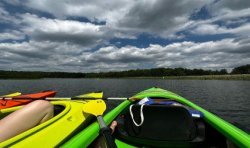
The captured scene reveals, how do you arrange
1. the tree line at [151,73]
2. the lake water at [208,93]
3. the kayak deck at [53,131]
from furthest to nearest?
the tree line at [151,73] → the lake water at [208,93] → the kayak deck at [53,131]

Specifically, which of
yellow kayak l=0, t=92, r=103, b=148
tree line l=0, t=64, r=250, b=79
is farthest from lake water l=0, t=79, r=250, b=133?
tree line l=0, t=64, r=250, b=79

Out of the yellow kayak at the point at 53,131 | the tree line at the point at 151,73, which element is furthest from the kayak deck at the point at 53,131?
the tree line at the point at 151,73

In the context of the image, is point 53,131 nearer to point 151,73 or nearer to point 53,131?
point 53,131

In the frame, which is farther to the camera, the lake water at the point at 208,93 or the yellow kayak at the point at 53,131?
the lake water at the point at 208,93

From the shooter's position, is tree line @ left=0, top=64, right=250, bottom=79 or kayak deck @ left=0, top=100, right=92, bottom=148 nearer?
kayak deck @ left=0, top=100, right=92, bottom=148

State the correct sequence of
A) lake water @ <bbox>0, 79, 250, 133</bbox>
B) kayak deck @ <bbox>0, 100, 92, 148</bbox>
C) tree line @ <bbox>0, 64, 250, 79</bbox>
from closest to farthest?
1. kayak deck @ <bbox>0, 100, 92, 148</bbox>
2. lake water @ <bbox>0, 79, 250, 133</bbox>
3. tree line @ <bbox>0, 64, 250, 79</bbox>

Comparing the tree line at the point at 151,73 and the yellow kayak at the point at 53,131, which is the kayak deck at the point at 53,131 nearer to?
the yellow kayak at the point at 53,131

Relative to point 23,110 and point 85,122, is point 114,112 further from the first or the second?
point 23,110

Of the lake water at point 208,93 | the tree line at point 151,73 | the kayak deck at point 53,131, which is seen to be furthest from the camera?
the tree line at point 151,73

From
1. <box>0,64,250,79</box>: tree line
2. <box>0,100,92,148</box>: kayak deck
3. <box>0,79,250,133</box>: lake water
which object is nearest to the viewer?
<box>0,100,92,148</box>: kayak deck

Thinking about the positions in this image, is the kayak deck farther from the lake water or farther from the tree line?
the tree line

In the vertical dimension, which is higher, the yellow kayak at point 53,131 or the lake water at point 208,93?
the yellow kayak at point 53,131

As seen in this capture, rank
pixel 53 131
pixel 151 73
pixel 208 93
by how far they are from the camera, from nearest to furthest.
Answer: pixel 53 131, pixel 208 93, pixel 151 73

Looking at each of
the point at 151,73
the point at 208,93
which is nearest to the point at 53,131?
the point at 208,93
